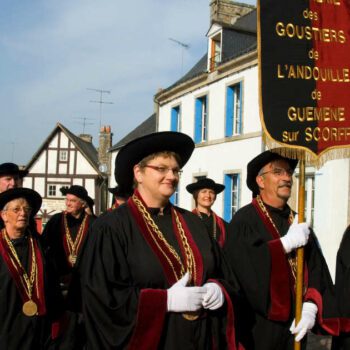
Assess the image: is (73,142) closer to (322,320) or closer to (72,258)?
(72,258)

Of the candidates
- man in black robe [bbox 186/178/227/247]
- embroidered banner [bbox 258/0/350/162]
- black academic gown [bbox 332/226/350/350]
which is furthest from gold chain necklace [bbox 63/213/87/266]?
embroidered banner [bbox 258/0/350/162]

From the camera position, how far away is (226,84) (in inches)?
752

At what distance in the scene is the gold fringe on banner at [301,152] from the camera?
398cm

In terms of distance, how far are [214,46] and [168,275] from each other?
19.0 m

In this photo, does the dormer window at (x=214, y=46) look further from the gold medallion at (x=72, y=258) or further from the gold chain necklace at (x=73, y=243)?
the gold medallion at (x=72, y=258)

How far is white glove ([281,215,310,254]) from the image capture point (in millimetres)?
3787

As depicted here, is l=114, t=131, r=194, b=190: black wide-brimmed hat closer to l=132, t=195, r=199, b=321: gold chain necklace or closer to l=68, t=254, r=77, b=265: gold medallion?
l=132, t=195, r=199, b=321: gold chain necklace

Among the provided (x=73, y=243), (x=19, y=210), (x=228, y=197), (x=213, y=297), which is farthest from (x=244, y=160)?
(x=213, y=297)

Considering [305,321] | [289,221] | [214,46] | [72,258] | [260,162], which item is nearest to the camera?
[305,321]

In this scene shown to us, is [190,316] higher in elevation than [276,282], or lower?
lower

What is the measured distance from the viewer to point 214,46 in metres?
21.2

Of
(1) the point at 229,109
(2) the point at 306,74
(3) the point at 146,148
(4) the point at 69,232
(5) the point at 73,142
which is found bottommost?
(4) the point at 69,232

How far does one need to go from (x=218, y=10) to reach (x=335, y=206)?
1200 centimetres

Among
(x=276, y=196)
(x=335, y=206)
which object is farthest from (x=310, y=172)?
(x=276, y=196)
